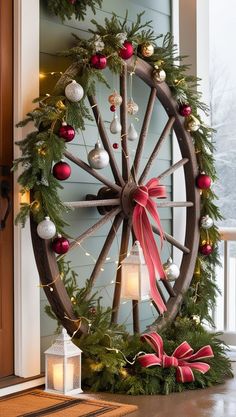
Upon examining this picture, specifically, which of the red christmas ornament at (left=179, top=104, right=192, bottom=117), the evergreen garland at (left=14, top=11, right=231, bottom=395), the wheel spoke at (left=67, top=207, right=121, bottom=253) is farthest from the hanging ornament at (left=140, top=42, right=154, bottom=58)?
the wheel spoke at (left=67, top=207, right=121, bottom=253)

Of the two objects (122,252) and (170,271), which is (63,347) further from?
(170,271)

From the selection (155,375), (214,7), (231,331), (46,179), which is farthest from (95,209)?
(214,7)

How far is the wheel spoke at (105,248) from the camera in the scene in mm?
3902

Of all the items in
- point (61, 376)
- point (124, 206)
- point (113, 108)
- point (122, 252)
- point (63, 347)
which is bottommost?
point (61, 376)

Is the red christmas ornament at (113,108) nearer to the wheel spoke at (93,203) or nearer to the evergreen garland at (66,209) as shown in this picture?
the evergreen garland at (66,209)

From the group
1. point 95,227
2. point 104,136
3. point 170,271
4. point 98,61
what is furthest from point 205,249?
point 98,61

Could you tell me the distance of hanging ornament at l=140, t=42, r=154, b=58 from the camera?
13.6ft

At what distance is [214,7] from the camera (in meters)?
5.59

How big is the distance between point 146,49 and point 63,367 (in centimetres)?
178

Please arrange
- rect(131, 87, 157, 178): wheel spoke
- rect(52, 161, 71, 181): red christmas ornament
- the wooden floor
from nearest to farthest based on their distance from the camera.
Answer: the wooden floor < rect(52, 161, 71, 181): red christmas ornament < rect(131, 87, 157, 178): wheel spoke

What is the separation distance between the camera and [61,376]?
358 cm

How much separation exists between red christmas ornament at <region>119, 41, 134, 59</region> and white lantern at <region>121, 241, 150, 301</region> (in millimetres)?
982

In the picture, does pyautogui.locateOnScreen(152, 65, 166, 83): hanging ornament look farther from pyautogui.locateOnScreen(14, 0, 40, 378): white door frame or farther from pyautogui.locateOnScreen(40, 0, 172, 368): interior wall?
pyautogui.locateOnScreen(14, 0, 40, 378): white door frame

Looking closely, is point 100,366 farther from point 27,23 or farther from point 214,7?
point 214,7
